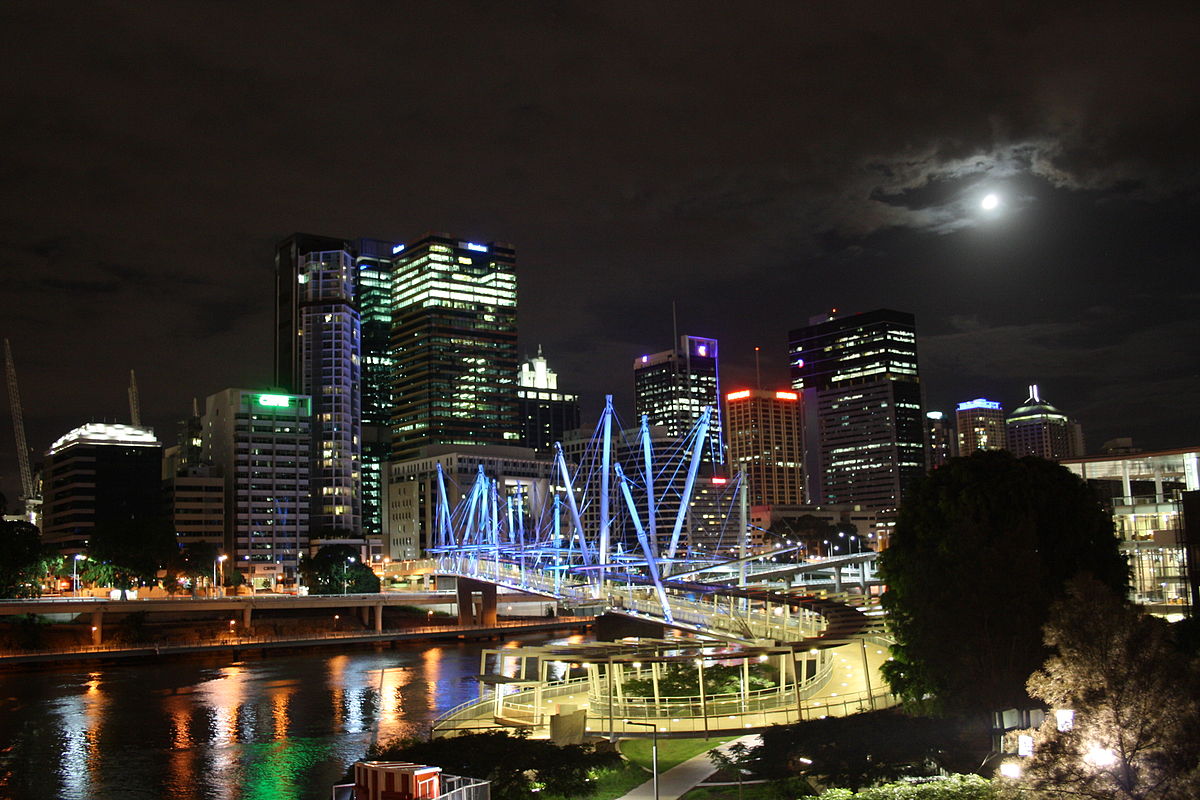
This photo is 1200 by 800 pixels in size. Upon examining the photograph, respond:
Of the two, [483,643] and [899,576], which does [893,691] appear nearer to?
[899,576]

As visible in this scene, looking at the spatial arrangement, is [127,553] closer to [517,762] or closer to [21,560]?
[21,560]

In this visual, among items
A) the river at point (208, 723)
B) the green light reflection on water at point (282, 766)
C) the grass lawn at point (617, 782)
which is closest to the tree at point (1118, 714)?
the grass lawn at point (617, 782)

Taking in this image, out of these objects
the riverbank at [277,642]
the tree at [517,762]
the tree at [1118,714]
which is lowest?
the riverbank at [277,642]

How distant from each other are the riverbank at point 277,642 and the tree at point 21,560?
52.2ft

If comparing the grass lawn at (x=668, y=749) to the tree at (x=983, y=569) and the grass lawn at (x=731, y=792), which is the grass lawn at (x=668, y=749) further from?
the tree at (x=983, y=569)

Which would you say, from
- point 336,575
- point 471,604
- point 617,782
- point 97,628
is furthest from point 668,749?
point 336,575

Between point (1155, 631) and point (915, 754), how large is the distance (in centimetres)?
891

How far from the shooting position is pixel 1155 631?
22922 millimetres

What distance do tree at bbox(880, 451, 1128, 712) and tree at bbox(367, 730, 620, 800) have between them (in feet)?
35.6

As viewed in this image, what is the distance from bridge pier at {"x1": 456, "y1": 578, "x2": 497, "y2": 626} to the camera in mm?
133500

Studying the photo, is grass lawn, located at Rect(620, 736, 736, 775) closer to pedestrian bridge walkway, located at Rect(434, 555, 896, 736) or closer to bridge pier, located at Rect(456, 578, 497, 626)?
pedestrian bridge walkway, located at Rect(434, 555, 896, 736)

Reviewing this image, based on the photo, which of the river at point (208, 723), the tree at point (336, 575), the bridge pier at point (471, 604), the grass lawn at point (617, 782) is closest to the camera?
the grass lawn at point (617, 782)

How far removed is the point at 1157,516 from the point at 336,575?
117 metres

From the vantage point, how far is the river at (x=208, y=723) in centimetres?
4600
